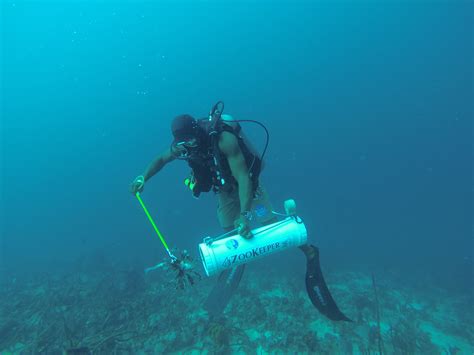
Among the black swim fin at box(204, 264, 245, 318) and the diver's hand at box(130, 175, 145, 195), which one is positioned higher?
the diver's hand at box(130, 175, 145, 195)

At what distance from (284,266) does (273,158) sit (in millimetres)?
34190

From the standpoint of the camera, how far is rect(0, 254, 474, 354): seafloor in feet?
21.8

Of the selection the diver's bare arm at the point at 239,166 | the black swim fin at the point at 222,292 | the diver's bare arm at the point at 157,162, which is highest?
the diver's bare arm at the point at 157,162

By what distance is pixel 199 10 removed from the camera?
74500 mm

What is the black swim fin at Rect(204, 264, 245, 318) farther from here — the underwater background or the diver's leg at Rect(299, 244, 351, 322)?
the diver's leg at Rect(299, 244, 351, 322)

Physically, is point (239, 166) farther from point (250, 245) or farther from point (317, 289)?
point (317, 289)

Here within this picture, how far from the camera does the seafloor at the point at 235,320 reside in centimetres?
664

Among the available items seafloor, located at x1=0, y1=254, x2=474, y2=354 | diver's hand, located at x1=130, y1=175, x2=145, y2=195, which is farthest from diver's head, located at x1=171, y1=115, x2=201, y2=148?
seafloor, located at x1=0, y1=254, x2=474, y2=354

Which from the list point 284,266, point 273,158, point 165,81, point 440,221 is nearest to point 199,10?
point 165,81

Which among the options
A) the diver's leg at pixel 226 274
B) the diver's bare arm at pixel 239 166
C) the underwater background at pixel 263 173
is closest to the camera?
the diver's bare arm at pixel 239 166

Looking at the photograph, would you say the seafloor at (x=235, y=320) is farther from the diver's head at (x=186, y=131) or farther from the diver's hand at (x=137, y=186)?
the diver's head at (x=186, y=131)

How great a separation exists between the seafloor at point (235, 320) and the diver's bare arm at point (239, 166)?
16.5 feet

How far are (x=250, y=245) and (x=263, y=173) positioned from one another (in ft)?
135

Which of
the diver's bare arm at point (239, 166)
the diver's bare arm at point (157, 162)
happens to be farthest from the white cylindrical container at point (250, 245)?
the diver's bare arm at point (157, 162)
